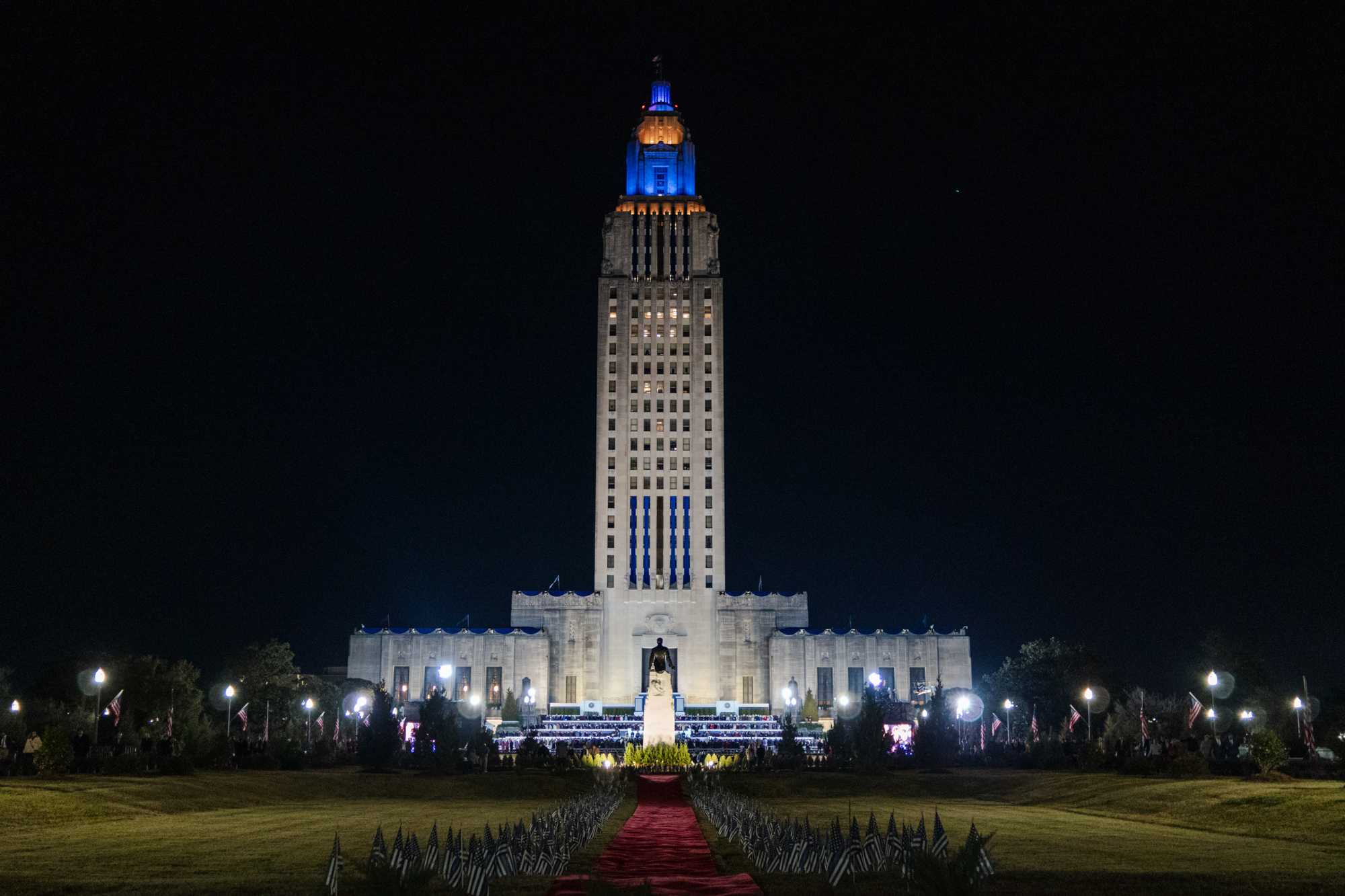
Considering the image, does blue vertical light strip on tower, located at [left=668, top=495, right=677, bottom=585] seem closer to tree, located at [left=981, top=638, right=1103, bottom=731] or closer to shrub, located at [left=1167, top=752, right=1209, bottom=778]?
tree, located at [left=981, top=638, right=1103, bottom=731]

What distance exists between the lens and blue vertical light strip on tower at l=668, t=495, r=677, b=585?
93.9 metres

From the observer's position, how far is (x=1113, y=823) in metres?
29.0

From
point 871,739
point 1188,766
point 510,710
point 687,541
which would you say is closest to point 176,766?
point 871,739

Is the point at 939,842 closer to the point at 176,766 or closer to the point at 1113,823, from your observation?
the point at 1113,823

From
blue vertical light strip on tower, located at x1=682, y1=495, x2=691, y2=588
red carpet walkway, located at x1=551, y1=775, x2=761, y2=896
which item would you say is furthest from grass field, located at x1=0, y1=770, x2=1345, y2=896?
blue vertical light strip on tower, located at x1=682, y1=495, x2=691, y2=588

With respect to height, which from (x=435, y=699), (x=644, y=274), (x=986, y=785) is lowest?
(x=986, y=785)

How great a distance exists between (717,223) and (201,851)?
3255 inches

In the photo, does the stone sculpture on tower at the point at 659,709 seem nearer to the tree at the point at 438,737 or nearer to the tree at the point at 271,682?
the tree at the point at 438,737

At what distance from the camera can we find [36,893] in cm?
1655

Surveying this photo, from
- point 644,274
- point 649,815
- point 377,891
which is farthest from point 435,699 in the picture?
point 644,274

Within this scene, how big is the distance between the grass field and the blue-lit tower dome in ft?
220

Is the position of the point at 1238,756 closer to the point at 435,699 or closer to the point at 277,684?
the point at 435,699

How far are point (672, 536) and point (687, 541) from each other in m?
1.21

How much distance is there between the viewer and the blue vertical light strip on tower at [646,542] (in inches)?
3669
